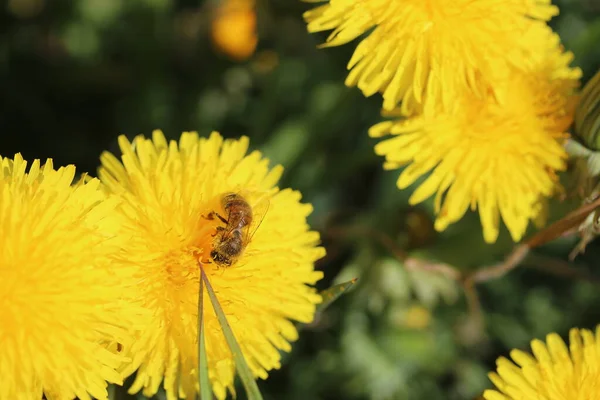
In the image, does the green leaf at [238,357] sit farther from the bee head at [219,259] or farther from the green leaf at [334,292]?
the green leaf at [334,292]

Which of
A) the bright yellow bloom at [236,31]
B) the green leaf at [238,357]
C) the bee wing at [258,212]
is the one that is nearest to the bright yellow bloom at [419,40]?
the bee wing at [258,212]

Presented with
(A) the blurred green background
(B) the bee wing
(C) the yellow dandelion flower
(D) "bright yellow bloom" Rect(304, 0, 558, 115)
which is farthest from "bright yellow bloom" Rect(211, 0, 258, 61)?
(C) the yellow dandelion flower

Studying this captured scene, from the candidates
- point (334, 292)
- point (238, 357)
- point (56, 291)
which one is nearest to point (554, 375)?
point (334, 292)

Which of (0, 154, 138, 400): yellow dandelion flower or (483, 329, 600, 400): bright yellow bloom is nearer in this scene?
(0, 154, 138, 400): yellow dandelion flower

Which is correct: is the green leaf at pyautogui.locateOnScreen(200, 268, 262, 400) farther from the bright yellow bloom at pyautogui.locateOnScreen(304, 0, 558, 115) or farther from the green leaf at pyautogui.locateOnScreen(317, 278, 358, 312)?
the bright yellow bloom at pyautogui.locateOnScreen(304, 0, 558, 115)

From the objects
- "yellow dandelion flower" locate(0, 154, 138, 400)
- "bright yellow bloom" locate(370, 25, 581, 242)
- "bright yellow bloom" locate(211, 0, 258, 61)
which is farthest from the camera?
"bright yellow bloom" locate(211, 0, 258, 61)
